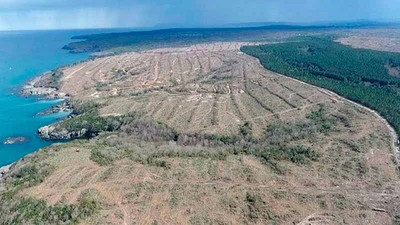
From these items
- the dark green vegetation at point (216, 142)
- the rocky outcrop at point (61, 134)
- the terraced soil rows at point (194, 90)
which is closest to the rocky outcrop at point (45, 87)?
the terraced soil rows at point (194, 90)

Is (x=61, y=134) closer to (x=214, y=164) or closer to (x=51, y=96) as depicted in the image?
(x=214, y=164)

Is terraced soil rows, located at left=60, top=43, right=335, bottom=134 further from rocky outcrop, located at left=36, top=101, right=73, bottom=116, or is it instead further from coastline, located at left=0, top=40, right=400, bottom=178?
rocky outcrop, located at left=36, top=101, right=73, bottom=116

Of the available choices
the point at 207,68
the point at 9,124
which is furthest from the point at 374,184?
the point at 207,68

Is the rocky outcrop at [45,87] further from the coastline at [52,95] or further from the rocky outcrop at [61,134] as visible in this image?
the rocky outcrop at [61,134]

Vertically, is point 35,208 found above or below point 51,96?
above

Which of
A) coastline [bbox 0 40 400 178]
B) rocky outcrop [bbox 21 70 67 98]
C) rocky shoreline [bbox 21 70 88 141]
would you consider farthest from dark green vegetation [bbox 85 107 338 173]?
rocky outcrop [bbox 21 70 67 98]

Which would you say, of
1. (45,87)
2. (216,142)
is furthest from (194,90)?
(45,87)
